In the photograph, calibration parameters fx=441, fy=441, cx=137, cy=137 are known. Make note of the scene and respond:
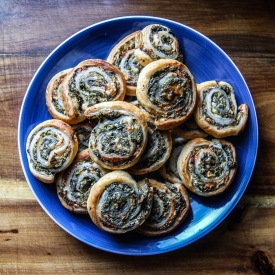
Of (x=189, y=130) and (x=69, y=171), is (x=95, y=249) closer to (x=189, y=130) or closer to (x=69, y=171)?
(x=69, y=171)

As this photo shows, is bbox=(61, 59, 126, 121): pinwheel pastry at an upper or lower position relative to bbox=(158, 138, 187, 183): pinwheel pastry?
upper

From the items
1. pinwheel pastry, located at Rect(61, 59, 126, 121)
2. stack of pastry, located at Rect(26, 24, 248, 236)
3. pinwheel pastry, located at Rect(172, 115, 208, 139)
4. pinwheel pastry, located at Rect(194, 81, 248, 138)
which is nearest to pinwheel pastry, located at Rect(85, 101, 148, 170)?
stack of pastry, located at Rect(26, 24, 248, 236)

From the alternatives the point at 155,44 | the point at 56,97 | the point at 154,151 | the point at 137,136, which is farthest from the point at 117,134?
the point at 155,44

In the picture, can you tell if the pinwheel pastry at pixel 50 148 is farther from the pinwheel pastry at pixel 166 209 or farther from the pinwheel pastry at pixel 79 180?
the pinwheel pastry at pixel 166 209

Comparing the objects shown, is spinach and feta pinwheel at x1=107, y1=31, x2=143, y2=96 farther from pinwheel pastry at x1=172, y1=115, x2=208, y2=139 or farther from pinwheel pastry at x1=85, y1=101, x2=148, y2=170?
pinwheel pastry at x1=172, y1=115, x2=208, y2=139

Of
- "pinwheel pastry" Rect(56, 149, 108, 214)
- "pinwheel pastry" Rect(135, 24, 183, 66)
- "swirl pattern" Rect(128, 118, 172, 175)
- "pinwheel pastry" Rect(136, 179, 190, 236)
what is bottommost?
"pinwheel pastry" Rect(136, 179, 190, 236)

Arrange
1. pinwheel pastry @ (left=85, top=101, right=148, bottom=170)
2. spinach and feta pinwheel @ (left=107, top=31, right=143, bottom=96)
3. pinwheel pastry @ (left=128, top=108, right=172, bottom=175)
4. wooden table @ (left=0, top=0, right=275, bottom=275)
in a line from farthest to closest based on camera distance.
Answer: wooden table @ (left=0, top=0, right=275, bottom=275), spinach and feta pinwheel @ (left=107, top=31, right=143, bottom=96), pinwheel pastry @ (left=128, top=108, right=172, bottom=175), pinwheel pastry @ (left=85, top=101, right=148, bottom=170)

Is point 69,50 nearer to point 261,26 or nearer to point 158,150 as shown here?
point 158,150
